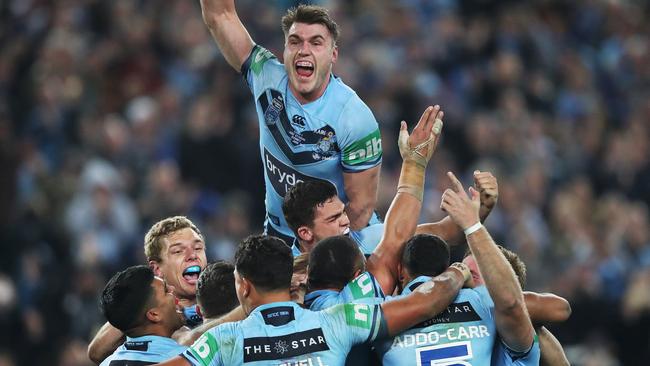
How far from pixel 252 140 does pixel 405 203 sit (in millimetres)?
7102

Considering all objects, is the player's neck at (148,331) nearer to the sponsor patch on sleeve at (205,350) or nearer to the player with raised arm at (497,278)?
the sponsor patch on sleeve at (205,350)

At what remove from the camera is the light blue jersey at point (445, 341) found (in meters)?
6.54

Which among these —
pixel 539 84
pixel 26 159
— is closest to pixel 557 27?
pixel 539 84

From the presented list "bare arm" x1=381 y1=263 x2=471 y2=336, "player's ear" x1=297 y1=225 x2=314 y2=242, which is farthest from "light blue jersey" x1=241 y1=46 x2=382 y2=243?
"bare arm" x1=381 y1=263 x2=471 y2=336

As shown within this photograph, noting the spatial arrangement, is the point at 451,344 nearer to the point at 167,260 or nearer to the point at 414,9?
the point at 167,260

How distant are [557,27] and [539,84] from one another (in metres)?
1.95

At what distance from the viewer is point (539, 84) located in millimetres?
17203

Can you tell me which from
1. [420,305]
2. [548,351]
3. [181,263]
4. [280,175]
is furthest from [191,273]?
[548,351]

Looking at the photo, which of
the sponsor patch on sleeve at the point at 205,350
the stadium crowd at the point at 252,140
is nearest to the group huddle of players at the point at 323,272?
the sponsor patch on sleeve at the point at 205,350

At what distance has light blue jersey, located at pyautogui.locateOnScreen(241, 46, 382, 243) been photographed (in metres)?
7.68

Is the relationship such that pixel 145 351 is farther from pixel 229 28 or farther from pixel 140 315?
pixel 229 28

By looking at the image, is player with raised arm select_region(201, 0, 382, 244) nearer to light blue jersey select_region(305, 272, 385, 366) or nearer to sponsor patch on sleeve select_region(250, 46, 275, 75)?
sponsor patch on sleeve select_region(250, 46, 275, 75)

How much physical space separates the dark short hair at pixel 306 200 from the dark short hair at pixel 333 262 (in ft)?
1.82

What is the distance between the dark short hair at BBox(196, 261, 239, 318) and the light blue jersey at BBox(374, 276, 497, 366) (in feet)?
3.23
